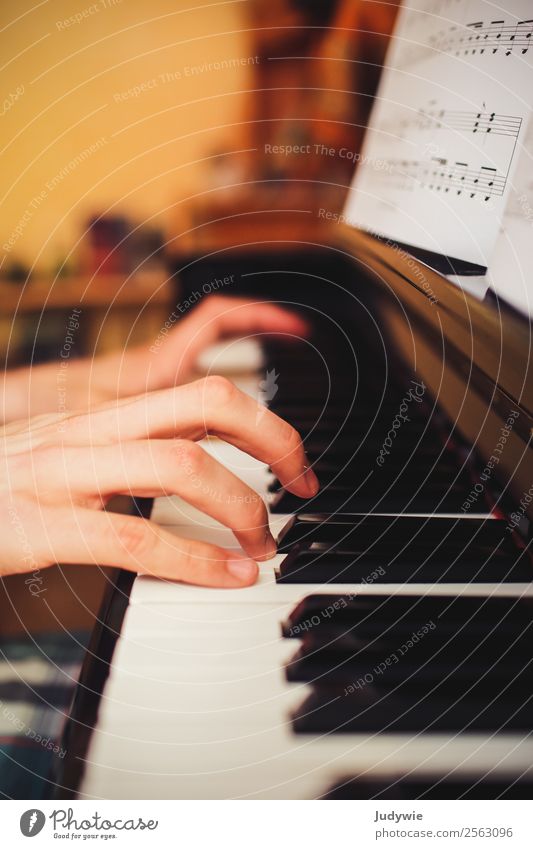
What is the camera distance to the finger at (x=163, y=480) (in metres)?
0.41

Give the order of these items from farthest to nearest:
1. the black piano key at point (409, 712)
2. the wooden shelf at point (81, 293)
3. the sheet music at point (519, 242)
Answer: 1. the wooden shelf at point (81, 293)
2. the sheet music at point (519, 242)
3. the black piano key at point (409, 712)

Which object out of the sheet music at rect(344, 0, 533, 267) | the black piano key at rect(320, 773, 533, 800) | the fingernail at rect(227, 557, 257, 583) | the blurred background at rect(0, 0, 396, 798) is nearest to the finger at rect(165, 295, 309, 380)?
the blurred background at rect(0, 0, 396, 798)

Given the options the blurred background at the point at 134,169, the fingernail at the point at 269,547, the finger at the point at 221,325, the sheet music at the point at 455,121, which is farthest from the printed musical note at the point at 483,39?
the fingernail at the point at 269,547

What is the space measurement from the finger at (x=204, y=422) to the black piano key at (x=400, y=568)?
8 centimetres

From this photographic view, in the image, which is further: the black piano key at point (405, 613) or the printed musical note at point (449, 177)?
the printed musical note at point (449, 177)

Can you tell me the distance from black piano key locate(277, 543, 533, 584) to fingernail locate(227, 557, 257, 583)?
16 mm

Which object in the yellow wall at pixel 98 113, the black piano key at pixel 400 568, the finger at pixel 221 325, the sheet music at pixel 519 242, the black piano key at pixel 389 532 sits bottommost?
the black piano key at pixel 400 568

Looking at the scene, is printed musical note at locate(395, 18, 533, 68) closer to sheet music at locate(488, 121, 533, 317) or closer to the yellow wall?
sheet music at locate(488, 121, 533, 317)

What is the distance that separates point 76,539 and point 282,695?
0.51ft

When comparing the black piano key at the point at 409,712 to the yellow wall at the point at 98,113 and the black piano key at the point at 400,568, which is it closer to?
the black piano key at the point at 400,568

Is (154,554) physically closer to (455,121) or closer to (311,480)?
(311,480)

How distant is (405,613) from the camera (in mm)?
400

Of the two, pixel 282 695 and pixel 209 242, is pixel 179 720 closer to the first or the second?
pixel 282 695
